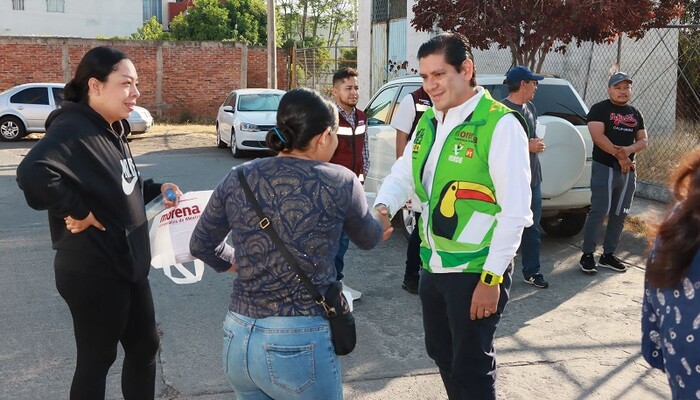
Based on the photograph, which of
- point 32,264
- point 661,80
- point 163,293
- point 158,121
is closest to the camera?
point 163,293

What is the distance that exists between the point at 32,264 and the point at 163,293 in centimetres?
181

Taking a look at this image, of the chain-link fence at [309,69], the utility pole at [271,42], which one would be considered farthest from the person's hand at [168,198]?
the chain-link fence at [309,69]

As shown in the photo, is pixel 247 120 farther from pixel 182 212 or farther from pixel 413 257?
pixel 182 212

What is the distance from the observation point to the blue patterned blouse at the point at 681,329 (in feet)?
5.53

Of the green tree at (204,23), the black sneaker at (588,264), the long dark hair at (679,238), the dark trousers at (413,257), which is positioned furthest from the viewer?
the green tree at (204,23)

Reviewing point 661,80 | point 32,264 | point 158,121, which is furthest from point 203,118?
point 32,264

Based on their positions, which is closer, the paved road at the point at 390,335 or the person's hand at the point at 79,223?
the person's hand at the point at 79,223

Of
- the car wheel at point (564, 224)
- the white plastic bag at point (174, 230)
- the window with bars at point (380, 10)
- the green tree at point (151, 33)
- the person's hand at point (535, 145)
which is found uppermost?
the green tree at point (151, 33)

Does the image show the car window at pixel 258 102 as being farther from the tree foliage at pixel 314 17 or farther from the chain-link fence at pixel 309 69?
the tree foliage at pixel 314 17

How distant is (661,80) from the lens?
13.6m

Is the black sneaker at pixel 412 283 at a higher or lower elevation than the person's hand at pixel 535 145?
lower

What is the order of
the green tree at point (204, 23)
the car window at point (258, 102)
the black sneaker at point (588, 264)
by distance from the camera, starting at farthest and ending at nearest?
the green tree at point (204, 23)
the car window at point (258, 102)
the black sneaker at point (588, 264)

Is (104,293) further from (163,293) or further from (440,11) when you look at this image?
(440,11)

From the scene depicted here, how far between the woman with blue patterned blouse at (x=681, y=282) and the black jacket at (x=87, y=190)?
2.24m
